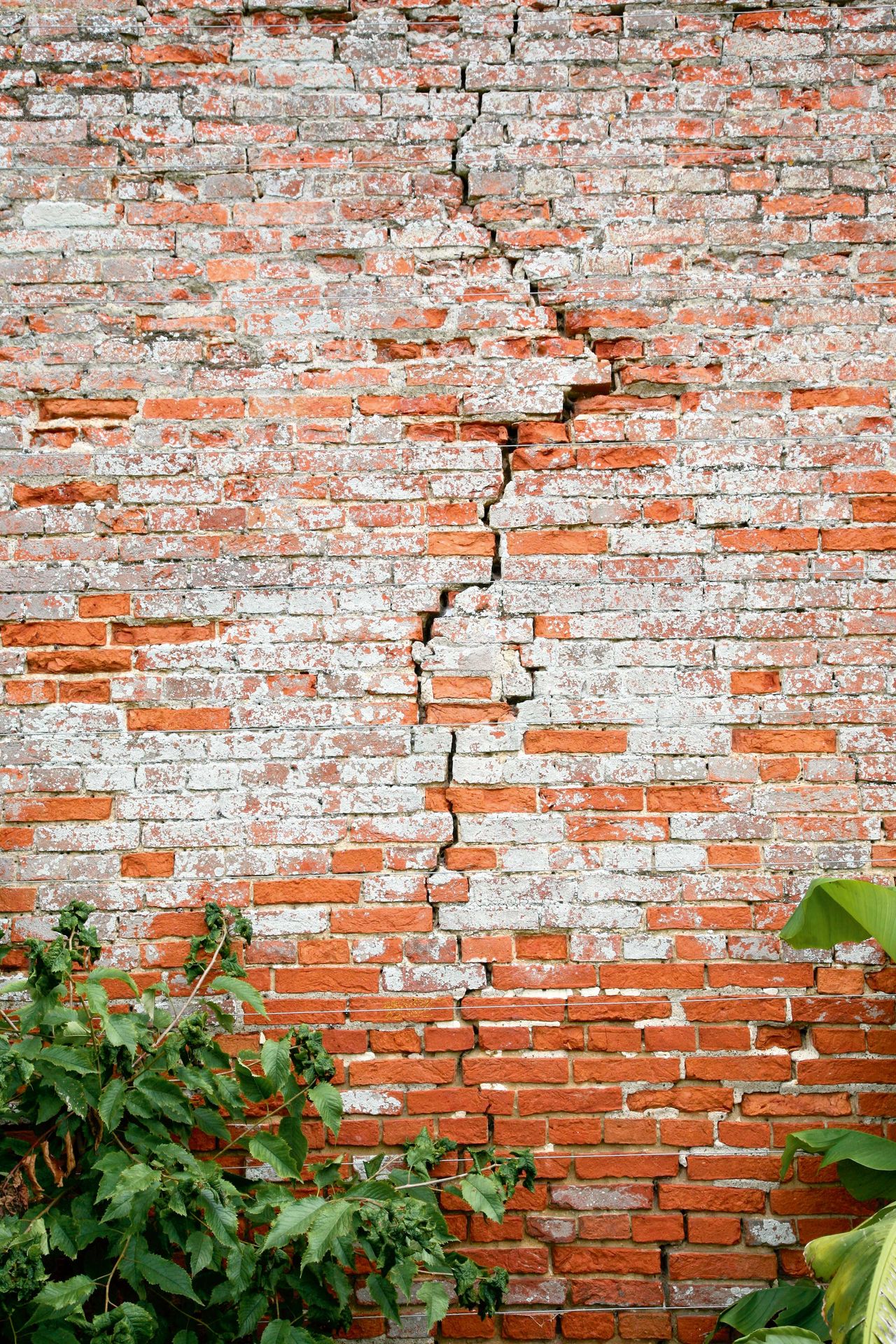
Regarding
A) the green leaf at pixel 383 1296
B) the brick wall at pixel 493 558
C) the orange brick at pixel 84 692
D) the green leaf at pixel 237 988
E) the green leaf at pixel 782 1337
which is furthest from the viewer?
the orange brick at pixel 84 692

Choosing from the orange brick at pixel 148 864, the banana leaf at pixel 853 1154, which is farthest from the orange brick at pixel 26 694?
the banana leaf at pixel 853 1154

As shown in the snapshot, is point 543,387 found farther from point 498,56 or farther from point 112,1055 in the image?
point 112,1055

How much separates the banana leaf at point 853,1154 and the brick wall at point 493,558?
0.20 metres

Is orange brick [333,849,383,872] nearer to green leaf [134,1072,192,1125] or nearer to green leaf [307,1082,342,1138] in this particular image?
green leaf [307,1082,342,1138]

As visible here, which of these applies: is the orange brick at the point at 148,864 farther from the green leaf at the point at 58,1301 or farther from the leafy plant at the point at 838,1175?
the leafy plant at the point at 838,1175

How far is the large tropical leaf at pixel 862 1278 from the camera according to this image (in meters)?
1.82

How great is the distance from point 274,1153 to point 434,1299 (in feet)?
1.44

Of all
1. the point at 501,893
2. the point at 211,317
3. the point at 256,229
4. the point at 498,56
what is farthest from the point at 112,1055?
the point at 498,56

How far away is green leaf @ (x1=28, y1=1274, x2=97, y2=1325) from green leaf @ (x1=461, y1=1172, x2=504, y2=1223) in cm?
76

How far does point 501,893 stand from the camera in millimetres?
2631

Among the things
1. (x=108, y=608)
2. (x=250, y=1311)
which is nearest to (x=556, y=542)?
(x=108, y=608)

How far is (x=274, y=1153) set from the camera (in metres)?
2.23

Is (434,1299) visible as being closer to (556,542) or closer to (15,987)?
(15,987)

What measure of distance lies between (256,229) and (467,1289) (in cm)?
260
